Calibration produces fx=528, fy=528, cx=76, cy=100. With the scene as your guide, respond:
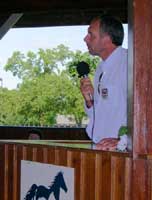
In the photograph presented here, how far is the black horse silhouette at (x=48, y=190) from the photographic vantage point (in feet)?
8.11

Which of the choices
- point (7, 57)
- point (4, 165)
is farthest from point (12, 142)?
point (7, 57)

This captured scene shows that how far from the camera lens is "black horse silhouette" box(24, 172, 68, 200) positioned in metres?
2.47

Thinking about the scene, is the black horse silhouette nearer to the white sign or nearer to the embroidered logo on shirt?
the white sign

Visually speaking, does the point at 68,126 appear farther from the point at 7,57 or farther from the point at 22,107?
the point at 7,57

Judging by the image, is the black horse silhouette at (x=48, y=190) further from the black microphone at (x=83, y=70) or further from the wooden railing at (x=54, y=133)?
the wooden railing at (x=54, y=133)

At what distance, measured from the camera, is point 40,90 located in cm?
945

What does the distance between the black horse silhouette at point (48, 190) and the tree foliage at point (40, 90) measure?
5.33 m

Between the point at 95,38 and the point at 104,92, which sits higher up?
the point at 95,38

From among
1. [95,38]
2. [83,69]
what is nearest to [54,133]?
[83,69]

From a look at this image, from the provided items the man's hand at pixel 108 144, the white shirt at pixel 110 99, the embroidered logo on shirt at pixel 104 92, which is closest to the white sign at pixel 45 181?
the man's hand at pixel 108 144

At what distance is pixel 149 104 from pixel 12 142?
0.96 m

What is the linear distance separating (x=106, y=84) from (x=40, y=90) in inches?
271

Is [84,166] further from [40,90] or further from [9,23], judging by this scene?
[40,90]

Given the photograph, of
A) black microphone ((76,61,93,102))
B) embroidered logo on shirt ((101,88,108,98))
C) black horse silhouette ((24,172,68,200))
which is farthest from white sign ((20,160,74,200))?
black microphone ((76,61,93,102))
